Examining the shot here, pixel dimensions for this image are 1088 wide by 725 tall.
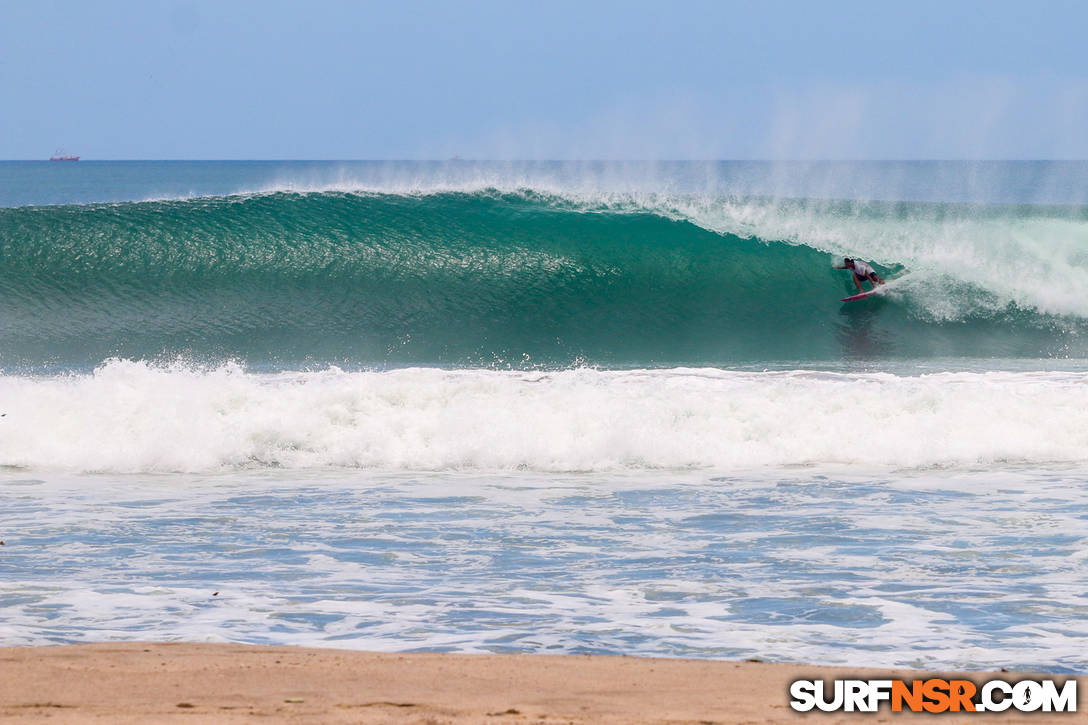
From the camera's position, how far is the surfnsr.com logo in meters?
3.56

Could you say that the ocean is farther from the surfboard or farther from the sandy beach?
the sandy beach

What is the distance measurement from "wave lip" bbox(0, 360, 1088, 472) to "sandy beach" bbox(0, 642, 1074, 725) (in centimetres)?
490

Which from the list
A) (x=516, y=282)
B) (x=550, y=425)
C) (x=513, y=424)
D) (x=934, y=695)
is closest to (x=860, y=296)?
(x=516, y=282)

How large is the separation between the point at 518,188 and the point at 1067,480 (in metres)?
13.6

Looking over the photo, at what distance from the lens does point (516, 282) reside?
58.2 feet

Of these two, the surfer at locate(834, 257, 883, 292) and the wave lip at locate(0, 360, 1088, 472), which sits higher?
the surfer at locate(834, 257, 883, 292)

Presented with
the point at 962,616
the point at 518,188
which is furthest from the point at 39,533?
the point at 518,188

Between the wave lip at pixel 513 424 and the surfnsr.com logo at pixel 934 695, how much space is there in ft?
16.7

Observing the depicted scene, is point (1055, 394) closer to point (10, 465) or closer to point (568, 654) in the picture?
point (568, 654)

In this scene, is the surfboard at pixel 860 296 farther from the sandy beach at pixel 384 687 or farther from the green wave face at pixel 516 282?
the sandy beach at pixel 384 687

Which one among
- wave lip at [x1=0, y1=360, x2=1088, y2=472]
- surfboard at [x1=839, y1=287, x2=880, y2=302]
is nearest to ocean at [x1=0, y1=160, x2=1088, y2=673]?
wave lip at [x1=0, y1=360, x2=1088, y2=472]

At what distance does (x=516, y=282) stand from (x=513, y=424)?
27.4 feet

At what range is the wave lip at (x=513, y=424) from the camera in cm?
909

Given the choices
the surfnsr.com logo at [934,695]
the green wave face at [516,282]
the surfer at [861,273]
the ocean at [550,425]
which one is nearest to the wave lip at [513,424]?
the ocean at [550,425]
